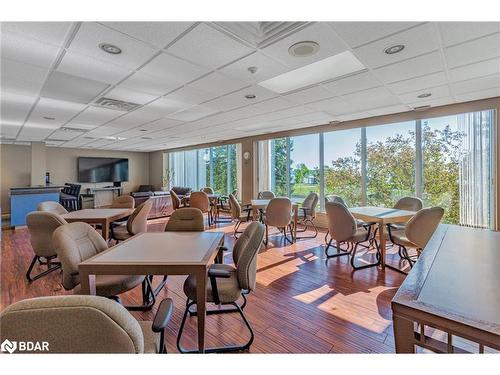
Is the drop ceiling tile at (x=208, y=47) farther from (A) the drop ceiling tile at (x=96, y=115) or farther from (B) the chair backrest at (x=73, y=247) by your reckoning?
(A) the drop ceiling tile at (x=96, y=115)

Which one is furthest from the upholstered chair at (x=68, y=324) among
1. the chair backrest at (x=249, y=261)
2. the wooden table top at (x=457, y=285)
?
the chair backrest at (x=249, y=261)

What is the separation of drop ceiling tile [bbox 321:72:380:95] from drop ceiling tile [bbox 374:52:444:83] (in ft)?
0.37

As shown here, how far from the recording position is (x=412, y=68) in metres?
2.73

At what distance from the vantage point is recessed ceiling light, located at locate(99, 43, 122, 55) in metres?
2.17

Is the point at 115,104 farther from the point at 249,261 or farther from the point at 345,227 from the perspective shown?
the point at 345,227

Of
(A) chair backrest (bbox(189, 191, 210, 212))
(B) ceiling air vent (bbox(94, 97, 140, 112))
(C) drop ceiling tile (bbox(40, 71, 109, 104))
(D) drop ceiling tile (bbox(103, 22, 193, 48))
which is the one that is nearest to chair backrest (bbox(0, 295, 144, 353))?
(D) drop ceiling tile (bbox(103, 22, 193, 48))

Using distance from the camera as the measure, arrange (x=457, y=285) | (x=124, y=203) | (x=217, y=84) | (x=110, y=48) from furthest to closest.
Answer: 1. (x=124, y=203)
2. (x=217, y=84)
3. (x=110, y=48)
4. (x=457, y=285)

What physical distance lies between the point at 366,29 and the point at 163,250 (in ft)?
7.84

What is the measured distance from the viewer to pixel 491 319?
68cm

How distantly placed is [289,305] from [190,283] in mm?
1114


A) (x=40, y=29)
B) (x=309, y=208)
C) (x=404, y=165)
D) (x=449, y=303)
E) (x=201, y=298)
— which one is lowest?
(x=201, y=298)

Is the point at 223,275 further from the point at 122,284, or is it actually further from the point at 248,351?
the point at 122,284

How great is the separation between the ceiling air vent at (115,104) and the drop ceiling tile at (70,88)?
0.15 meters

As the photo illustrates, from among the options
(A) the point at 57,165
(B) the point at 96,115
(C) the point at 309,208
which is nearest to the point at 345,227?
(C) the point at 309,208
